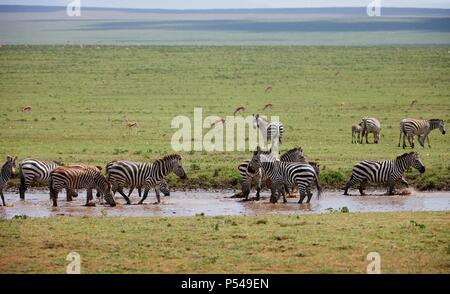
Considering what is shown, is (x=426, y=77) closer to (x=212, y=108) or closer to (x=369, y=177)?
(x=212, y=108)

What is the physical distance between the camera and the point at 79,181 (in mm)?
17562

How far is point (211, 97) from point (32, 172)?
2127 cm

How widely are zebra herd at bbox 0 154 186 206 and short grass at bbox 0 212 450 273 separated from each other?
181 cm

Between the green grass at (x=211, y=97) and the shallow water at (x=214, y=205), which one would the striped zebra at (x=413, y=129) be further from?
the shallow water at (x=214, y=205)

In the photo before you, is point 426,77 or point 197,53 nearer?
point 426,77

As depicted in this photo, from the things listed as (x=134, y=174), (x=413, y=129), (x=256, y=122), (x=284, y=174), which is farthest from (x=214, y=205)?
(x=256, y=122)

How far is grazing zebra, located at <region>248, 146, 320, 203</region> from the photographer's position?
17.9 metres

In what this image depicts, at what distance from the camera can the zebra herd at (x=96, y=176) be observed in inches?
691

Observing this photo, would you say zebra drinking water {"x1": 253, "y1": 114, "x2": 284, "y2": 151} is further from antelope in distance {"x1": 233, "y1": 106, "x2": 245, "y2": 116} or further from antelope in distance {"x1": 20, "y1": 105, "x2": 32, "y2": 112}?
antelope in distance {"x1": 20, "y1": 105, "x2": 32, "y2": 112}

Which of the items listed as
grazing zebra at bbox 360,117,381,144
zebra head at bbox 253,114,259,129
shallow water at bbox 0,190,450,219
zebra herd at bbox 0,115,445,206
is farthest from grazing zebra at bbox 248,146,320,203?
zebra head at bbox 253,114,259,129

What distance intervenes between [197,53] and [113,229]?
5198cm

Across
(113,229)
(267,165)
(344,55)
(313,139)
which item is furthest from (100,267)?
(344,55)
